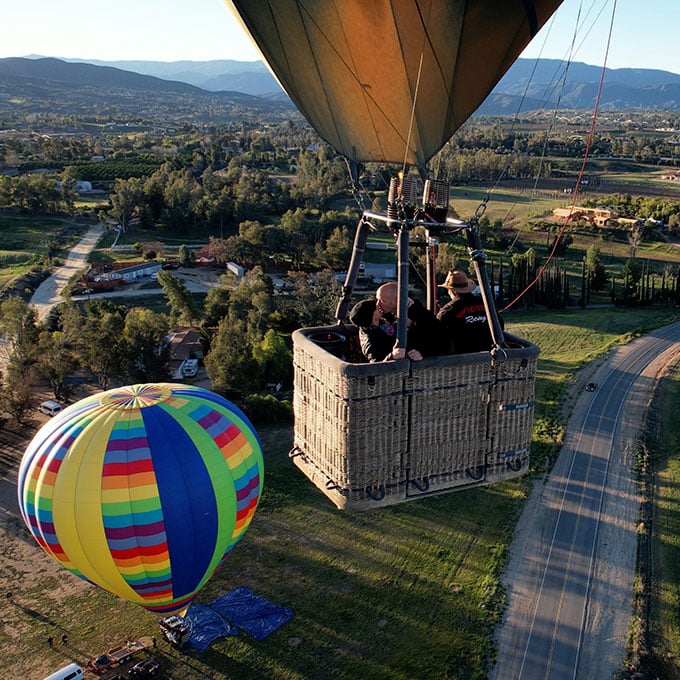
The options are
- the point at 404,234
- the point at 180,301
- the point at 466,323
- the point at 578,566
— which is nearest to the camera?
the point at 404,234

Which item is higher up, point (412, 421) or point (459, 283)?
point (459, 283)

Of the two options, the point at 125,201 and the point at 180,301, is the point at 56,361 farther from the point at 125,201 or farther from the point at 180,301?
the point at 125,201

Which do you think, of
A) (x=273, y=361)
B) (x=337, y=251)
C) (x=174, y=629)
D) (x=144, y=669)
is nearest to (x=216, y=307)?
(x=273, y=361)

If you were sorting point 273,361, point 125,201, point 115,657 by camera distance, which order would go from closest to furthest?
1. point 115,657
2. point 273,361
3. point 125,201

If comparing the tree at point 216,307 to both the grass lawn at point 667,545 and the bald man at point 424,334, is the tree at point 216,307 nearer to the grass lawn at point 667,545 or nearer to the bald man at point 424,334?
the grass lawn at point 667,545

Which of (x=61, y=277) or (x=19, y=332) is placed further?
(x=61, y=277)

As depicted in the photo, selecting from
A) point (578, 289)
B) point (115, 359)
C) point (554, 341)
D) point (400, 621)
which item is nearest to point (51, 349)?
point (115, 359)

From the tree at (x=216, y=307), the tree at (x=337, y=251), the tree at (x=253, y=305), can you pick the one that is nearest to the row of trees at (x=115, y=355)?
the tree at (x=253, y=305)

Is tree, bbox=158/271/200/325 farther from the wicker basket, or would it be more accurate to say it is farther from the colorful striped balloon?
the wicker basket
